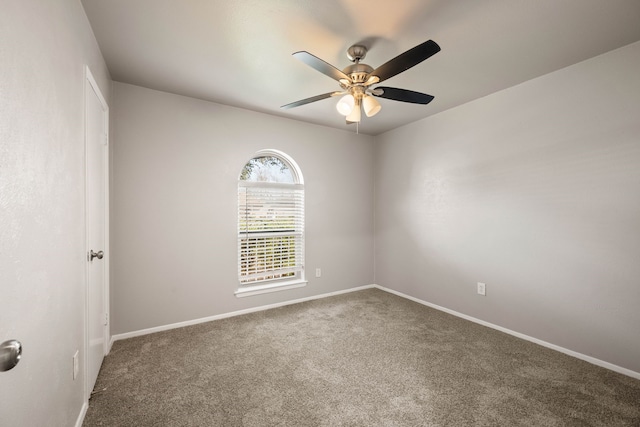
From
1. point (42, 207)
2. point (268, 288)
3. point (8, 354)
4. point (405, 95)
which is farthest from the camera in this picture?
point (268, 288)

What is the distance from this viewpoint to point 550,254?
2.52 metres

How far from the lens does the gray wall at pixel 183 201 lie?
272 centimetres

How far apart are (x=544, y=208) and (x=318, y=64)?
8.00 ft

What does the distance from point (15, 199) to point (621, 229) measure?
3618 millimetres

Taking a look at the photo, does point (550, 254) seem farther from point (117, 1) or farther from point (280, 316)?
point (117, 1)

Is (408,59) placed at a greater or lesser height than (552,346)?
greater

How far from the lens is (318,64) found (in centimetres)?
173

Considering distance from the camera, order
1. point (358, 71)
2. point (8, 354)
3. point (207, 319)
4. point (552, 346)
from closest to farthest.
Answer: point (8, 354) < point (358, 71) < point (552, 346) < point (207, 319)

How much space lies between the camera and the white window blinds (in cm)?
347

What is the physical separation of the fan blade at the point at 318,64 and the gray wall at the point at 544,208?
1.96 metres

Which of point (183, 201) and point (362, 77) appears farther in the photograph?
point (183, 201)

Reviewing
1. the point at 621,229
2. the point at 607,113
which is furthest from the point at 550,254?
the point at 607,113

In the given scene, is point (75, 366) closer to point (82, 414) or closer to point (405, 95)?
point (82, 414)

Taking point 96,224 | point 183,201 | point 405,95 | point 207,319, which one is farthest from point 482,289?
point 96,224
